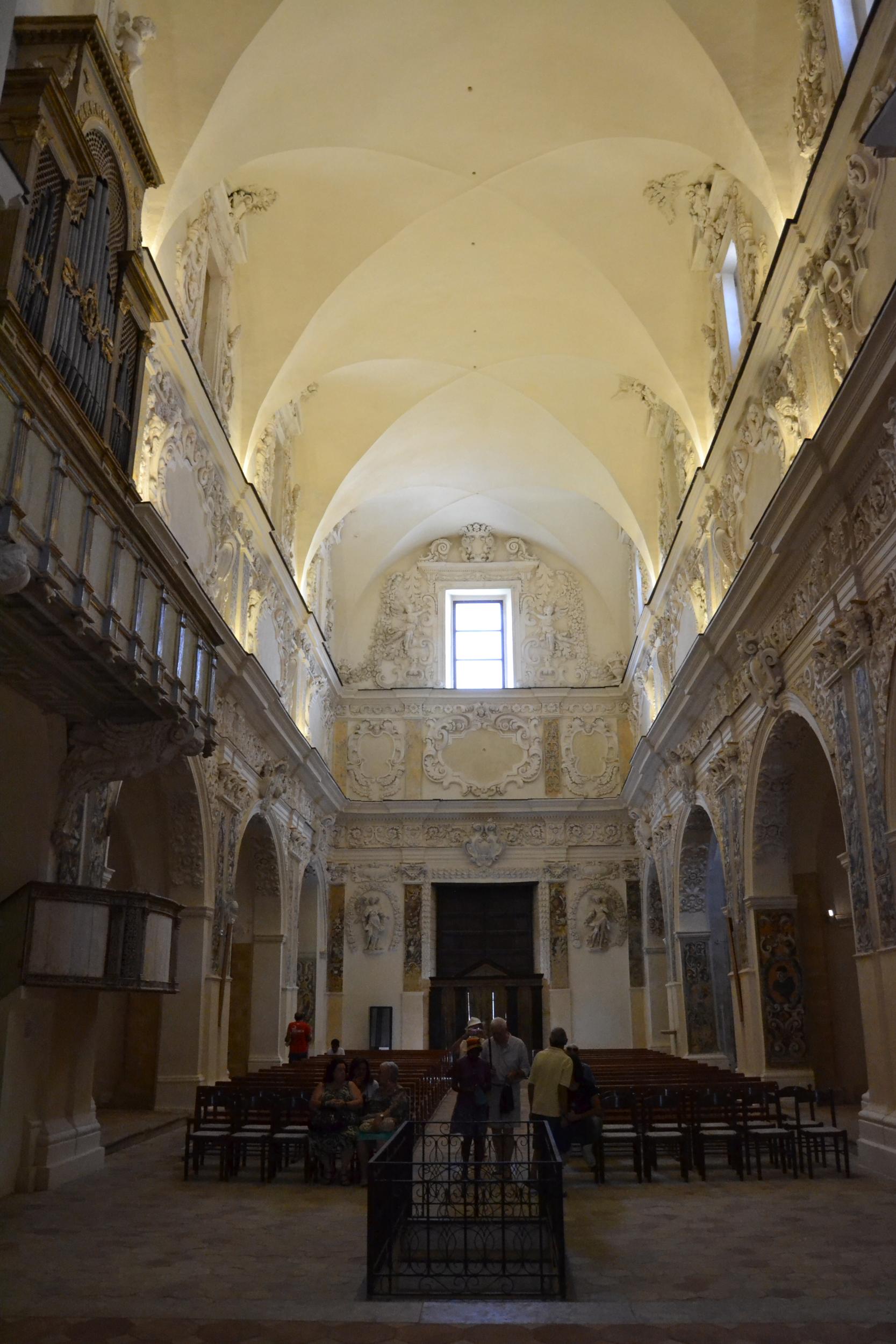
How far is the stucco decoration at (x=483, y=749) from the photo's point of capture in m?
27.0

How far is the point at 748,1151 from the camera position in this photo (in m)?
9.95

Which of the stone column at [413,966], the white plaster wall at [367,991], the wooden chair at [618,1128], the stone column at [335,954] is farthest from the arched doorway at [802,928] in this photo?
the stone column at [335,954]

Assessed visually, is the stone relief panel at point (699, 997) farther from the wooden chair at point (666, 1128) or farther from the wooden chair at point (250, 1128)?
the wooden chair at point (250, 1128)

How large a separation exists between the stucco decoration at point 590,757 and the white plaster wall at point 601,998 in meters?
3.72

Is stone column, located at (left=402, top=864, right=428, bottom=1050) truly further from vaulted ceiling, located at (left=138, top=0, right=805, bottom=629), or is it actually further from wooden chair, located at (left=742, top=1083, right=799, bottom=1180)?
wooden chair, located at (left=742, top=1083, right=799, bottom=1180)

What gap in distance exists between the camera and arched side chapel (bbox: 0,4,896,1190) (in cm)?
909

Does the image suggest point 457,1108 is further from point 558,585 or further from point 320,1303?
point 558,585

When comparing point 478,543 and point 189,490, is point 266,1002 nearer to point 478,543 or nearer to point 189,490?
point 189,490

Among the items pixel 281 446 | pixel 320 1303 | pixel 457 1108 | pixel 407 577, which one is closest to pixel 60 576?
pixel 320 1303

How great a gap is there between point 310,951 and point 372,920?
6.53 ft

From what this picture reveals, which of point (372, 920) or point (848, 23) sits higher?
point (848, 23)

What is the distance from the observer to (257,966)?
19.8m

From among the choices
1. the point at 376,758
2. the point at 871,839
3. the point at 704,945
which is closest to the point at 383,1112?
the point at 871,839

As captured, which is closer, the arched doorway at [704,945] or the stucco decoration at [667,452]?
the stucco decoration at [667,452]
